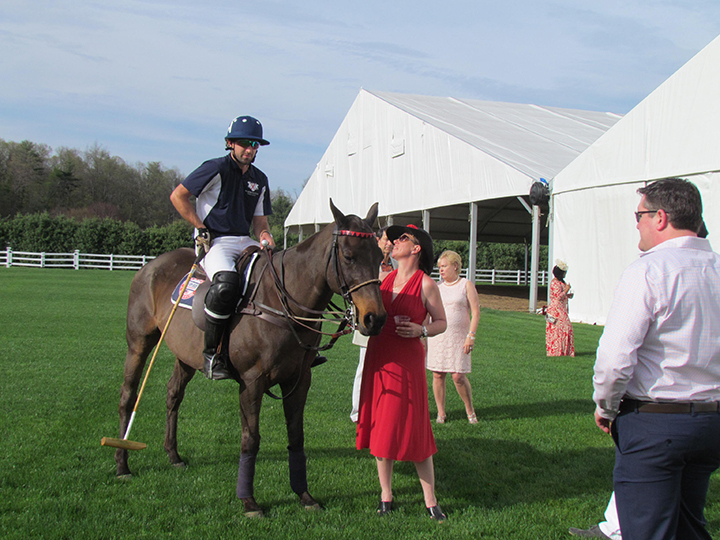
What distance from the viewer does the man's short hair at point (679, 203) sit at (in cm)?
246

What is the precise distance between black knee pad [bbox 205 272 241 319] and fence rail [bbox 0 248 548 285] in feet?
119

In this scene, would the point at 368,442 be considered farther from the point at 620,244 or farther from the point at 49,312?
the point at 49,312

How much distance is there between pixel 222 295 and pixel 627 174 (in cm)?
1344

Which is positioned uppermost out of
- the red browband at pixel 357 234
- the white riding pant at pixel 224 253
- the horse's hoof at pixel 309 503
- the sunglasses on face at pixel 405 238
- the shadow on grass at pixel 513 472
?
the sunglasses on face at pixel 405 238

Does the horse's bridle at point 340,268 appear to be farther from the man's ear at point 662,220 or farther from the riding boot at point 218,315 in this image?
the man's ear at point 662,220

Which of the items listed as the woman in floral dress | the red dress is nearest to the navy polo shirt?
the red dress

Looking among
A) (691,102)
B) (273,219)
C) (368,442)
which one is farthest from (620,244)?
(273,219)

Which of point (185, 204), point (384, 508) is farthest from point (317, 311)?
point (384, 508)

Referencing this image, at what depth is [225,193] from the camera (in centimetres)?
447

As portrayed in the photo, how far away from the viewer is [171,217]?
71.9m

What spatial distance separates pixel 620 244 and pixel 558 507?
12.0 metres

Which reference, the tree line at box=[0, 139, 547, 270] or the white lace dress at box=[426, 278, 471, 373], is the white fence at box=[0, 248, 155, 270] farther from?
the white lace dress at box=[426, 278, 471, 373]

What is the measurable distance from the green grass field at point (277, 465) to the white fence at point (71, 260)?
112ft

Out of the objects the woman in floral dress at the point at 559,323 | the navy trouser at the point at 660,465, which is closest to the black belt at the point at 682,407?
the navy trouser at the point at 660,465
